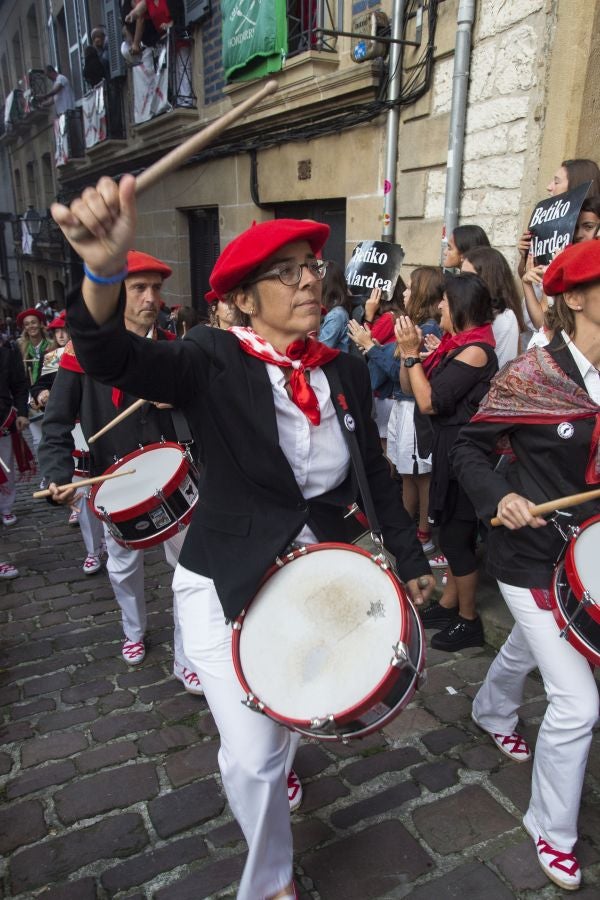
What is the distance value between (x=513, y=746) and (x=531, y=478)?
127 cm

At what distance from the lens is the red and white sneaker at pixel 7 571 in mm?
4973

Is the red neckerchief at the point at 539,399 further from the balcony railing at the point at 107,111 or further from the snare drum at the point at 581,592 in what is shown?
the balcony railing at the point at 107,111

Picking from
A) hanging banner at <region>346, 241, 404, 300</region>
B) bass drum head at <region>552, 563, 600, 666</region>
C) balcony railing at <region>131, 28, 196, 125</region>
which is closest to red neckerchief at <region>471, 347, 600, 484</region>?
bass drum head at <region>552, 563, 600, 666</region>

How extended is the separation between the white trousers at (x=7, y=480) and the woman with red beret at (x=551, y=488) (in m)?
4.81

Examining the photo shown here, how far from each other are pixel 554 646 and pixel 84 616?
3.13 metres

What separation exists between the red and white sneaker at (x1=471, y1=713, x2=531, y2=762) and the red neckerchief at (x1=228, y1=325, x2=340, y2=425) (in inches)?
69.5

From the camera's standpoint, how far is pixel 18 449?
610 cm

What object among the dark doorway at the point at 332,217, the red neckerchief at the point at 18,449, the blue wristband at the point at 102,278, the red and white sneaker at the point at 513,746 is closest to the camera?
the blue wristband at the point at 102,278

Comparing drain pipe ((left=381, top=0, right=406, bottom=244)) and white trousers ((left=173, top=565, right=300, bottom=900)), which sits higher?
drain pipe ((left=381, top=0, right=406, bottom=244))

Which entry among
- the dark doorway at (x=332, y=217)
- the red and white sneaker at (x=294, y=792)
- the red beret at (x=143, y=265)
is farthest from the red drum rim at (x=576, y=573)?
the dark doorway at (x=332, y=217)

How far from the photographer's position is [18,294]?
31.0 m

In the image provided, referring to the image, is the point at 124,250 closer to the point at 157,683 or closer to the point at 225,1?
the point at 157,683

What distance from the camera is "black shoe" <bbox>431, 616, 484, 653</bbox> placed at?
3717mm

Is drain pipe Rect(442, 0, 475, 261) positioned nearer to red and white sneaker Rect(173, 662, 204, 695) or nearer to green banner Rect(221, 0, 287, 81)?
green banner Rect(221, 0, 287, 81)
